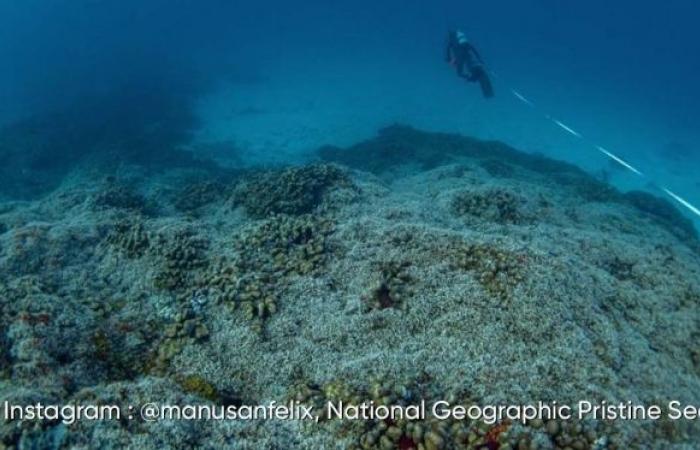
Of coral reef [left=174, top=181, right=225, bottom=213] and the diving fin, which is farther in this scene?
the diving fin

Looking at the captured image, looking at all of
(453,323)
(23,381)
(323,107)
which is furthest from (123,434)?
(323,107)

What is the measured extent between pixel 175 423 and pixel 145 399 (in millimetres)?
574

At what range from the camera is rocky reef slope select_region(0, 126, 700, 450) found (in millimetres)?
5338

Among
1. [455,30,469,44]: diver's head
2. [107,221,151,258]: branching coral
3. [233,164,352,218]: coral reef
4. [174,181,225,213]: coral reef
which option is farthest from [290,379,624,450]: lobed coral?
[455,30,469,44]: diver's head

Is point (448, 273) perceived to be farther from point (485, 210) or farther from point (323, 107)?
point (323, 107)

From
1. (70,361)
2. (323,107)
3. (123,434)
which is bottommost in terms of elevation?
(123,434)

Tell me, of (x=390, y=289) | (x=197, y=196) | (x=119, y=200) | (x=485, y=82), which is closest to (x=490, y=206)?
(x=390, y=289)

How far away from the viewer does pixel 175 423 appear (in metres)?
5.22

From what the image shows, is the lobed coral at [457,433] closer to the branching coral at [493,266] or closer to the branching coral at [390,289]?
the branching coral at [390,289]

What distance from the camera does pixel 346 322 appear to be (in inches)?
285

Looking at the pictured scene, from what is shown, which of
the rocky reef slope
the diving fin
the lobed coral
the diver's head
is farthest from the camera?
the diving fin

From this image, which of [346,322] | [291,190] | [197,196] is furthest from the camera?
[197,196]

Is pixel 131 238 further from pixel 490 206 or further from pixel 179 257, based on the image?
pixel 490 206

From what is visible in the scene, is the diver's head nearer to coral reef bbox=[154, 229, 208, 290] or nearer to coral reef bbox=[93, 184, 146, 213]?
coral reef bbox=[93, 184, 146, 213]
